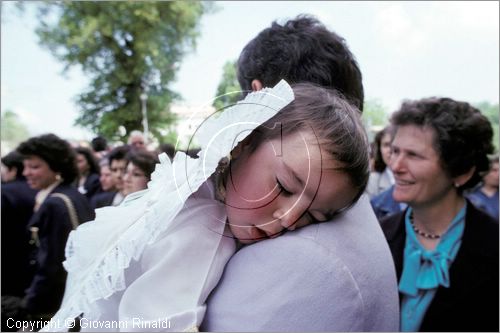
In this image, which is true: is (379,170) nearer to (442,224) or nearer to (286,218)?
(442,224)

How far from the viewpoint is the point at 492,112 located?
1867 mm

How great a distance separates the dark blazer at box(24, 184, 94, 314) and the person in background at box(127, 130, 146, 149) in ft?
1.03

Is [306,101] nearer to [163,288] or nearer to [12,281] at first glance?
[163,288]

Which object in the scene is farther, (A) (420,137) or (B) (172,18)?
(A) (420,137)

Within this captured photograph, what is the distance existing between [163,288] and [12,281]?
64.4 inches

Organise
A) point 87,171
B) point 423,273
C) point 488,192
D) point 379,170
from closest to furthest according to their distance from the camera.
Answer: point 423,273 → point 87,171 → point 379,170 → point 488,192

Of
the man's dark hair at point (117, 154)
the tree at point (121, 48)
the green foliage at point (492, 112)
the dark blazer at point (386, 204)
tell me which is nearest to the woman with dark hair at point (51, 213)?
the man's dark hair at point (117, 154)

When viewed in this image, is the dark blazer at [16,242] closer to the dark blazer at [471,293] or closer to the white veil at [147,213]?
the white veil at [147,213]

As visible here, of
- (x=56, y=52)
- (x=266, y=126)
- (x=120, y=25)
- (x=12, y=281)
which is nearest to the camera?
(x=266, y=126)

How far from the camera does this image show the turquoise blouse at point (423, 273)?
1.46 m

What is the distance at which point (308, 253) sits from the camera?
2.36 ft

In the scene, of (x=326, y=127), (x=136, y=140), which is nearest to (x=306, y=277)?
(x=326, y=127)

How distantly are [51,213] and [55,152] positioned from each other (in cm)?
44

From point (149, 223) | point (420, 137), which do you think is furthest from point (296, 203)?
point (420, 137)
